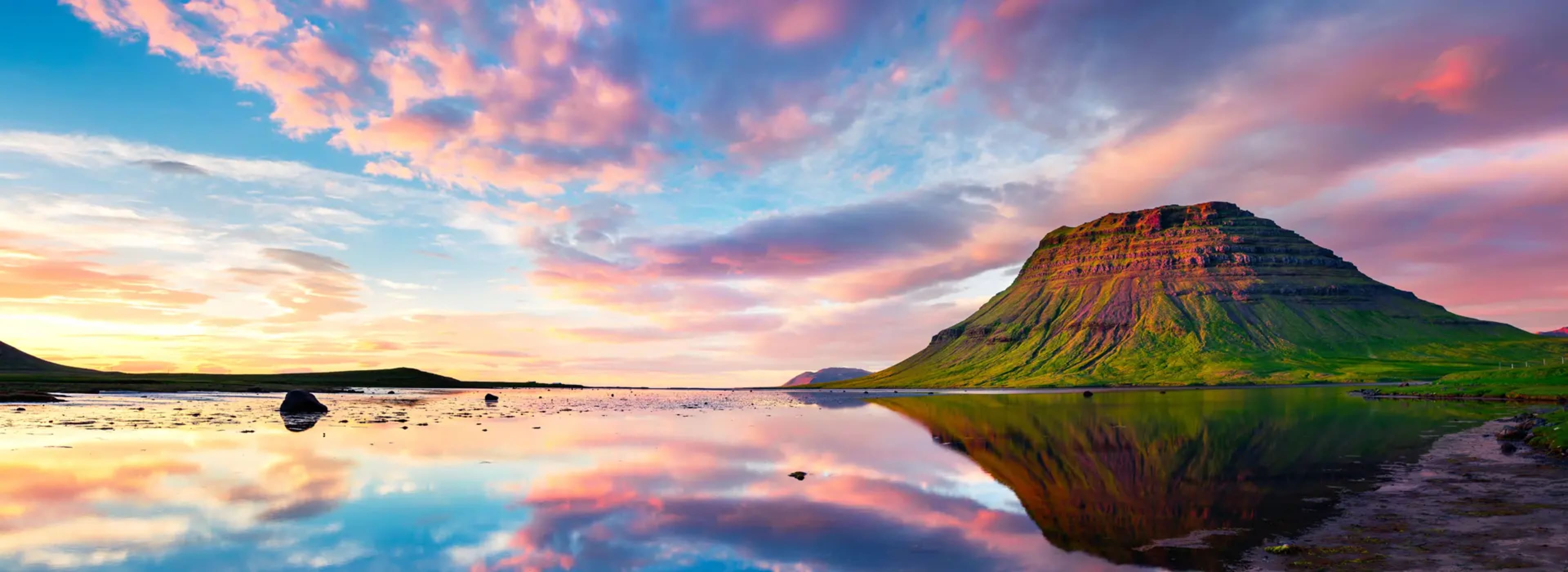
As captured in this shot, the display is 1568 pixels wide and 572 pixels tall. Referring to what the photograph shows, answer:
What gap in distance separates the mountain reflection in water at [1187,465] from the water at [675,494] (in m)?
0.15

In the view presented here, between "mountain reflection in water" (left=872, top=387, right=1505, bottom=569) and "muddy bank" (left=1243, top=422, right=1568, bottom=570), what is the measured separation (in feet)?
2.90

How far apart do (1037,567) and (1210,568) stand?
10.8ft

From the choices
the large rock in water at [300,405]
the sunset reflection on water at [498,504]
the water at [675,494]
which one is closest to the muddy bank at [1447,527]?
the water at [675,494]

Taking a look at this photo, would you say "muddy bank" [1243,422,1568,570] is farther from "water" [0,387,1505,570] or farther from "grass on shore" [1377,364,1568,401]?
A: "grass on shore" [1377,364,1568,401]

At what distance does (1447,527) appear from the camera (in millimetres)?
16766

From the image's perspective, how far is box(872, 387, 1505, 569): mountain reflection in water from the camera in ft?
56.0

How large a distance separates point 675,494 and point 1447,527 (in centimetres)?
2074

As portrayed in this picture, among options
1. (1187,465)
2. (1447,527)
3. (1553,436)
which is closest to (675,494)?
(1447,527)

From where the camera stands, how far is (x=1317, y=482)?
23.8 m

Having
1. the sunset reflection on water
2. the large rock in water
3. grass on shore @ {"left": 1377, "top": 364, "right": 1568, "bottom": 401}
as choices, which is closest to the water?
the sunset reflection on water

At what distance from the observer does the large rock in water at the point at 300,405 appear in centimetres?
7062

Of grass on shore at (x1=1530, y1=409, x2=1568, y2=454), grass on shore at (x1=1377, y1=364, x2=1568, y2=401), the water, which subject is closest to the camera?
the water

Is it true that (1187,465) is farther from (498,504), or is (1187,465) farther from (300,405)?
(300,405)

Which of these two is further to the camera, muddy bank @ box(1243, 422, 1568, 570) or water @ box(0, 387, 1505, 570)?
water @ box(0, 387, 1505, 570)
